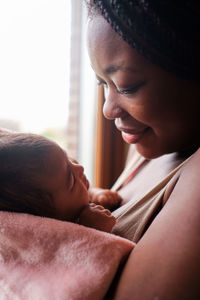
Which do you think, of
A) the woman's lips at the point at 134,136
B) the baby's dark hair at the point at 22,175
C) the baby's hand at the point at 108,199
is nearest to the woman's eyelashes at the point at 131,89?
the woman's lips at the point at 134,136

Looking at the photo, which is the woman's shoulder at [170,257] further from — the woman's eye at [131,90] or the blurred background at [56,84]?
the blurred background at [56,84]

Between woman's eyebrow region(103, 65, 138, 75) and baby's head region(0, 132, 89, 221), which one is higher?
woman's eyebrow region(103, 65, 138, 75)

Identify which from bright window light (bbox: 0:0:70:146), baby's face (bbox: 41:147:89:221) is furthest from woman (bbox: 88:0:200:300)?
bright window light (bbox: 0:0:70:146)

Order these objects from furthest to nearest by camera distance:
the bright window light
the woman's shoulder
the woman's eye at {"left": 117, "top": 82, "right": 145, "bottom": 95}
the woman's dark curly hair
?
the bright window light
the woman's eye at {"left": 117, "top": 82, "right": 145, "bottom": 95}
the woman's dark curly hair
the woman's shoulder

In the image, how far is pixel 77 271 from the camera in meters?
0.57

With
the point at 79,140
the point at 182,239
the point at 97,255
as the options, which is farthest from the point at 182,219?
the point at 79,140

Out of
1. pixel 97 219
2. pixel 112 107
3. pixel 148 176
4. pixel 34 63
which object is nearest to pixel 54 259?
pixel 97 219

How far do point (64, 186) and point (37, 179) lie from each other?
3.1 inches

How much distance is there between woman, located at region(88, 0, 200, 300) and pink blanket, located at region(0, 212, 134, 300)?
4 cm

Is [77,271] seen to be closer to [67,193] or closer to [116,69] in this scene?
[67,193]

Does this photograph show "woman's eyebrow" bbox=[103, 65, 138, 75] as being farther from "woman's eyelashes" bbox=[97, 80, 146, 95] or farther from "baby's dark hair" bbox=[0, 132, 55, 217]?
"baby's dark hair" bbox=[0, 132, 55, 217]

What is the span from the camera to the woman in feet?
1.70

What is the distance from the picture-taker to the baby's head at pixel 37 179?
2.35ft

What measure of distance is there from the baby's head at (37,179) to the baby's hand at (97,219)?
29 mm
